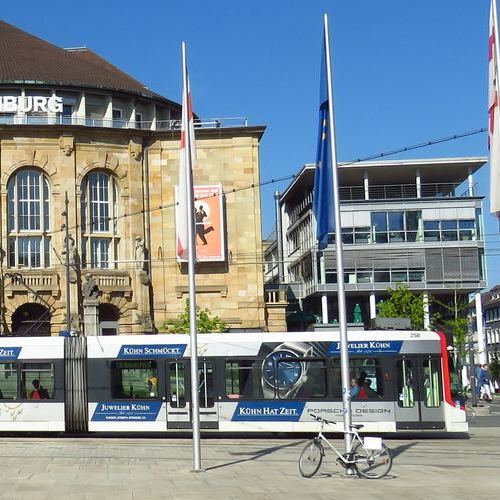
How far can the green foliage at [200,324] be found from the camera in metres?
59.6

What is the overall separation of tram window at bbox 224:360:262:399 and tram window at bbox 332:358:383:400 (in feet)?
7.15

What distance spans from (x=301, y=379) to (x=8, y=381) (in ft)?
28.1

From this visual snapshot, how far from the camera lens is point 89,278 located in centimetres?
6194

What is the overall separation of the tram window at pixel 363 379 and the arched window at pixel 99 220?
129 feet

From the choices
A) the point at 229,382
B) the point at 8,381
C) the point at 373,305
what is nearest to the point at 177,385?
the point at 229,382

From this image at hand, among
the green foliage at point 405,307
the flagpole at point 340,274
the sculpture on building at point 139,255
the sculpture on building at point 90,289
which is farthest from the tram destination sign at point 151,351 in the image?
the sculpture on building at point 139,255

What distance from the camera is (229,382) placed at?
2747cm

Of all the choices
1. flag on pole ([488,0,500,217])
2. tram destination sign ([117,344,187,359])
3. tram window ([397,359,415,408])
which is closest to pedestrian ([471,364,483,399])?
tram window ([397,359,415,408])

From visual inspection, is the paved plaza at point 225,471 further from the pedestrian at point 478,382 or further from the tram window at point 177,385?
the pedestrian at point 478,382

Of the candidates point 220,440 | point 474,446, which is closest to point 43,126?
point 220,440

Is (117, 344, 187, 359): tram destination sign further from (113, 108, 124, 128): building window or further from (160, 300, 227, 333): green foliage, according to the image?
(113, 108, 124, 128): building window

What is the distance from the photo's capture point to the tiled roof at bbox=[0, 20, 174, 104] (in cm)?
6775

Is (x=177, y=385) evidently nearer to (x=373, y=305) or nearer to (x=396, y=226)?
(x=373, y=305)

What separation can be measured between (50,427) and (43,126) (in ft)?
128
